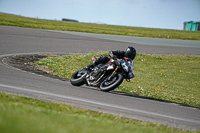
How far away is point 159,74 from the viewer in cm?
1423

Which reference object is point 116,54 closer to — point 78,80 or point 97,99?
point 78,80

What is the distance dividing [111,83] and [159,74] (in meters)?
6.62

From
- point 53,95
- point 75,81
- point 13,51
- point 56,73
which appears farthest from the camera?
point 13,51

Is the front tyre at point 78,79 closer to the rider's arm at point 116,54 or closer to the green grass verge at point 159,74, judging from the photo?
the rider's arm at point 116,54

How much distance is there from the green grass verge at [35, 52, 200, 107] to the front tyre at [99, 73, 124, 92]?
195 centimetres

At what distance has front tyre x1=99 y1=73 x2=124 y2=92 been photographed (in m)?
7.89

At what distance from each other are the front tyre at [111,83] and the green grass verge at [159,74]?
1.95 meters

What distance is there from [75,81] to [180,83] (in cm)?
581

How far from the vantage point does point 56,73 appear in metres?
11.5

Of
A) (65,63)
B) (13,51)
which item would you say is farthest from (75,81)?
(13,51)

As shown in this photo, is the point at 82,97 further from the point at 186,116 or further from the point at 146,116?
the point at 186,116

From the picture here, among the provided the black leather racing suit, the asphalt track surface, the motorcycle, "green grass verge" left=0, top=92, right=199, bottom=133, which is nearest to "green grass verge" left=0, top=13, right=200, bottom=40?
the asphalt track surface

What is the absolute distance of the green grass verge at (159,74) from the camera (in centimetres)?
1037

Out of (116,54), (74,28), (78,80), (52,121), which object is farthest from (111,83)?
(74,28)
